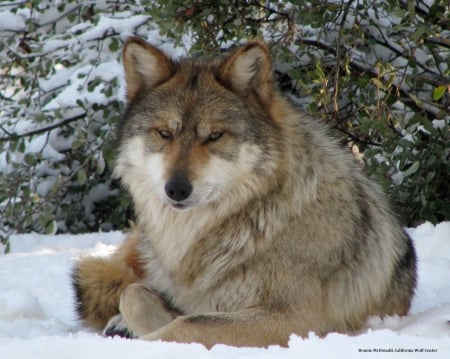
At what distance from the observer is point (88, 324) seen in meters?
4.15

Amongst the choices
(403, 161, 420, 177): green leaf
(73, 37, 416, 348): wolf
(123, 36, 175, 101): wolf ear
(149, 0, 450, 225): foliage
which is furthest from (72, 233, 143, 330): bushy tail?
(403, 161, 420, 177): green leaf

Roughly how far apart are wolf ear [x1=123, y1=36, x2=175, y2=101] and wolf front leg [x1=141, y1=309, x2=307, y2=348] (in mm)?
1195

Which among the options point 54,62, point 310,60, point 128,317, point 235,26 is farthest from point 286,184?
point 54,62

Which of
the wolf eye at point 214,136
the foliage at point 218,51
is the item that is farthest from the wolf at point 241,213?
the foliage at point 218,51

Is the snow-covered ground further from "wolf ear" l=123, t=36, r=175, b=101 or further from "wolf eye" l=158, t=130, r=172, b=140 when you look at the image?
"wolf ear" l=123, t=36, r=175, b=101

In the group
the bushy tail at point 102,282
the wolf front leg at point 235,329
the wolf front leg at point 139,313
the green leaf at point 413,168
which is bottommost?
the bushy tail at point 102,282

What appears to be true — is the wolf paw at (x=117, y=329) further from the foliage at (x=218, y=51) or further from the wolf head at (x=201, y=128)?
the foliage at (x=218, y=51)

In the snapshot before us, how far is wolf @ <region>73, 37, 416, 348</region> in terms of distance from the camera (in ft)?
11.9

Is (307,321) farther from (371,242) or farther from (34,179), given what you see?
(34,179)

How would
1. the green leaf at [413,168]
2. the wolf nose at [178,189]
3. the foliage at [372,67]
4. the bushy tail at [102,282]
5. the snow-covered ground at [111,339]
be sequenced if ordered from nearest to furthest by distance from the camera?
the snow-covered ground at [111,339]
the wolf nose at [178,189]
the bushy tail at [102,282]
the green leaf at [413,168]
the foliage at [372,67]

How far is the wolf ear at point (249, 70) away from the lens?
3.72m

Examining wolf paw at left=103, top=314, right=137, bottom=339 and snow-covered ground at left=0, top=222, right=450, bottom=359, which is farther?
wolf paw at left=103, top=314, right=137, bottom=339

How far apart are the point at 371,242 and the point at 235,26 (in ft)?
7.58

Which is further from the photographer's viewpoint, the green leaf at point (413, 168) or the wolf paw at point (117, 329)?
the green leaf at point (413, 168)
